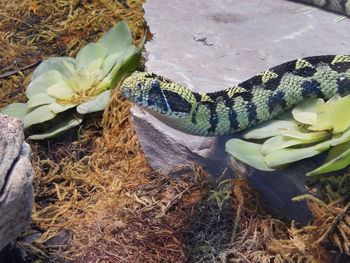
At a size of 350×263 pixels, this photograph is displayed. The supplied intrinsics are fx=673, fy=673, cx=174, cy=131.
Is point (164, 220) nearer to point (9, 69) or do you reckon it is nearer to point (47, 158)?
point (47, 158)

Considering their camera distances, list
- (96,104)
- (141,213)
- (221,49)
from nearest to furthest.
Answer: (141,213), (221,49), (96,104)

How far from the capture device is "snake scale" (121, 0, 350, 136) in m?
3.84

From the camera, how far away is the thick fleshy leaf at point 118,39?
5184 millimetres

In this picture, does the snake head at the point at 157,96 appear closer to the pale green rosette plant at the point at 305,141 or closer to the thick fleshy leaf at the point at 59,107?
the pale green rosette plant at the point at 305,141

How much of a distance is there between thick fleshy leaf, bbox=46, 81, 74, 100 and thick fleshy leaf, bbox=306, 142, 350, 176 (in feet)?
7.08

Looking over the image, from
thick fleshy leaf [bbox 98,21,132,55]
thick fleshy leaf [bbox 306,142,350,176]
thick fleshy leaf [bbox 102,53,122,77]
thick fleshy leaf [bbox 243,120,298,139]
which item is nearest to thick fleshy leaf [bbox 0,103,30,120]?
thick fleshy leaf [bbox 102,53,122,77]

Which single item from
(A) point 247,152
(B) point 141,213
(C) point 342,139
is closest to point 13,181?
(B) point 141,213

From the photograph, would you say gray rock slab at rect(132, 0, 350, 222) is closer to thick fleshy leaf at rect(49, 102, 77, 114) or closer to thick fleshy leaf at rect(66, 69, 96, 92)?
thick fleshy leaf at rect(66, 69, 96, 92)

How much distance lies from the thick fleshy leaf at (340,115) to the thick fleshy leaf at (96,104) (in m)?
1.94

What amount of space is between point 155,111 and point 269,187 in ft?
2.56

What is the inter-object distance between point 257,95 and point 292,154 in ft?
1.90

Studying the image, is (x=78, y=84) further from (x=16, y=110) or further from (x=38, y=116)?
(x=16, y=110)

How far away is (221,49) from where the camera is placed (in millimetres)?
4758

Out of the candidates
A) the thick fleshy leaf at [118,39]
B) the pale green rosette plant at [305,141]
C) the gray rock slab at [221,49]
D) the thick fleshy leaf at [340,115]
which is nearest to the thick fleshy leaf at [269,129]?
the pale green rosette plant at [305,141]
